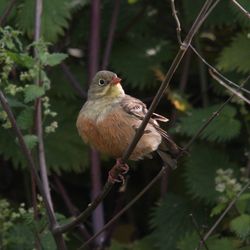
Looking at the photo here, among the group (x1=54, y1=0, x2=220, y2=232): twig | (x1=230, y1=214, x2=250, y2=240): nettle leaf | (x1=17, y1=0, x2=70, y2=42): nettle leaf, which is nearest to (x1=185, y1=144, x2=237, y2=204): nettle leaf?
(x1=230, y1=214, x2=250, y2=240): nettle leaf

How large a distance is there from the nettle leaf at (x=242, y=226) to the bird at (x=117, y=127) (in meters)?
0.52

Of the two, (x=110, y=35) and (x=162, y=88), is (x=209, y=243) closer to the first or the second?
(x=110, y=35)

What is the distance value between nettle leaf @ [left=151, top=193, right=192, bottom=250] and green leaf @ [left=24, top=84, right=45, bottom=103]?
1673 millimetres

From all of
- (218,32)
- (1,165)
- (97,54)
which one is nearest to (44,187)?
(97,54)

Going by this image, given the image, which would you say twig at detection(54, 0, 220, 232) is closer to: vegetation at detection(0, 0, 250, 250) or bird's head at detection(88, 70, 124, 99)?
vegetation at detection(0, 0, 250, 250)

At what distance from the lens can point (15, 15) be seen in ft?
18.7

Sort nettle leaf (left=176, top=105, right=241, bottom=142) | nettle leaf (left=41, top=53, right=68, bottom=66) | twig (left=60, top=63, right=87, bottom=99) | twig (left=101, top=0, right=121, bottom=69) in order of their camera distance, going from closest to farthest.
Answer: nettle leaf (left=41, top=53, right=68, bottom=66), nettle leaf (left=176, top=105, right=241, bottom=142), twig (left=60, top=63, right=87, bottom=99), twig (left=101, top=0, right=121, bottom=69)

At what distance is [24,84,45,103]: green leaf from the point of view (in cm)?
445

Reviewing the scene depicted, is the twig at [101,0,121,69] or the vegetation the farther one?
the twig at [101,0,121,69]

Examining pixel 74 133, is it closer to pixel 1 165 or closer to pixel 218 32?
pixel 1 165

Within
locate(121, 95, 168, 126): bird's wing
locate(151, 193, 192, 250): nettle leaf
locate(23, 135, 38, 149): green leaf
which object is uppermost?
locate(121, 95, 168, 126): bird's wing

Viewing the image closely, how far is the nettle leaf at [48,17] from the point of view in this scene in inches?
216

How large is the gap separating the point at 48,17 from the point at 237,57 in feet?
4.41

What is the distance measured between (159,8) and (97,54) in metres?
0.81
